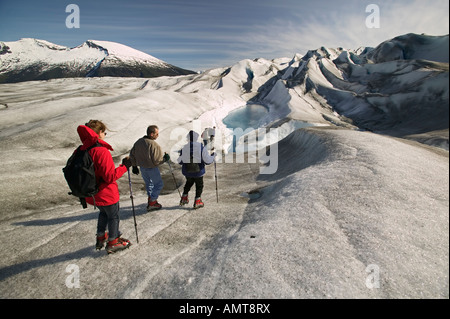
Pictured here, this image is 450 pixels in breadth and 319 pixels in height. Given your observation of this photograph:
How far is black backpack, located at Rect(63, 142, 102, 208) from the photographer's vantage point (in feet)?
14.3

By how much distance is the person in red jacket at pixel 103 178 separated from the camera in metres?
4.55

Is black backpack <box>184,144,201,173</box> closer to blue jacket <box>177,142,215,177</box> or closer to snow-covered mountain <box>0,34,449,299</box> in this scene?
blue jacket <box>177,142,215,177</box>

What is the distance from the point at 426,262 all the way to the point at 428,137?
1990 centimetres

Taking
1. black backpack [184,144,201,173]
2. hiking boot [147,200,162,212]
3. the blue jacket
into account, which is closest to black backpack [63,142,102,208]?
the blue jacket

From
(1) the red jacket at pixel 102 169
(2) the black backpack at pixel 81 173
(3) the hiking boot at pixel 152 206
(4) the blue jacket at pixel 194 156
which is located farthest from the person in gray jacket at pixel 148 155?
(2) the black backpack at pixel 81 173

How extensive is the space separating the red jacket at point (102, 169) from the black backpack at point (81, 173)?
154 millimetres

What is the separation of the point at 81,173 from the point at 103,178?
0.45 m

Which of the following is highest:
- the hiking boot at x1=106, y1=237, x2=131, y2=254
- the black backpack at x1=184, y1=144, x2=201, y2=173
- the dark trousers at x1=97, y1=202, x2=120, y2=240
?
the black backpack at x1=184, y1=144, x2=201, y2=173

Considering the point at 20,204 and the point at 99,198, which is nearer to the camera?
the point at 99,198

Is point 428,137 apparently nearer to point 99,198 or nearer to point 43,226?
point 99,198

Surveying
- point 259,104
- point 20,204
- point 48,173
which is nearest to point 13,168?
point 48,173

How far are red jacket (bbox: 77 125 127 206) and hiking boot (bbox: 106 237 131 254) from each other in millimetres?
1201

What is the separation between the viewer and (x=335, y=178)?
312 inches

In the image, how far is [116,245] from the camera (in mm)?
5520
